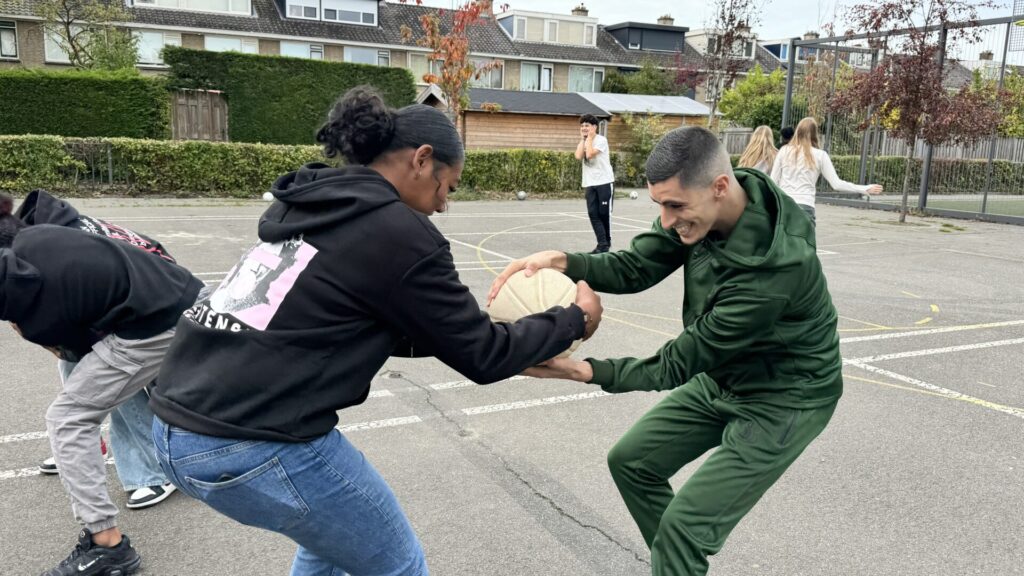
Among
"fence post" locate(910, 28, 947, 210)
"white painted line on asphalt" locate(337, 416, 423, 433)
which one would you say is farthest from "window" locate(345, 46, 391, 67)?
"white painted line on asphalt" locate(337, 416, 423, 433)

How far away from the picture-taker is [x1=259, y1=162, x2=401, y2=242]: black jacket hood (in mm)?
2008

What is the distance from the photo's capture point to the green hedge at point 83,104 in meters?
22.0

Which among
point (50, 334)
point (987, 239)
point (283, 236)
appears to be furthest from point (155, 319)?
point (987, 239)

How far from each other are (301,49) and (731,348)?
46.2 metres

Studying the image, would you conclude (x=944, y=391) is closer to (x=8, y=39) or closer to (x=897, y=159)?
(x=897, y=159)

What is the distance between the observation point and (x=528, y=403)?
18.7 ft

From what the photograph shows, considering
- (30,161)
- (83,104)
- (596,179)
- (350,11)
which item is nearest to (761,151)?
(596,179)

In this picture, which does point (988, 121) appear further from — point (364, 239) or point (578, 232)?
point (364, 239)

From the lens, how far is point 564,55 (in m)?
53.2

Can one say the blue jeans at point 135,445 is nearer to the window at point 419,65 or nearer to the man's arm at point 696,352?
the man's arm at point 696,352

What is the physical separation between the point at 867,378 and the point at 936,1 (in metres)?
17.2

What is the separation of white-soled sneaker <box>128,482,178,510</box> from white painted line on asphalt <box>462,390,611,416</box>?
6.58 ft

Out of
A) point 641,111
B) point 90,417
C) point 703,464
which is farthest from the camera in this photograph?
point 641,111

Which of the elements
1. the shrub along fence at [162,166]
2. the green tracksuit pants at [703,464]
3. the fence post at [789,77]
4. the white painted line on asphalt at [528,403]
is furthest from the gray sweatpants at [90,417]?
the fence post at [789,77]
